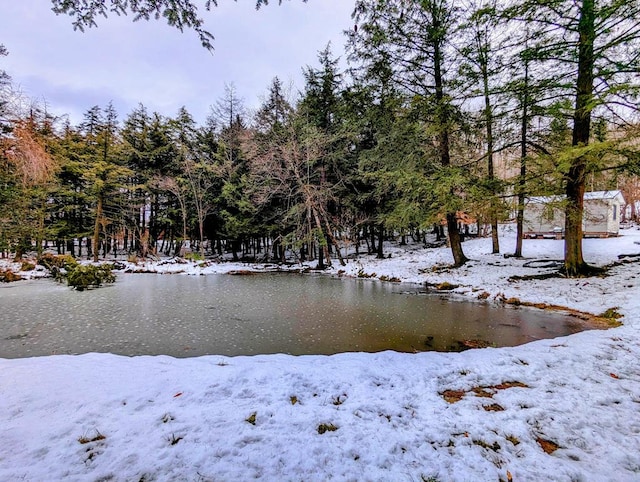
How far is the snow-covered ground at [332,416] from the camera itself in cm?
219

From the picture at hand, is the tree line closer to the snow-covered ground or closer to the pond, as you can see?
the pond

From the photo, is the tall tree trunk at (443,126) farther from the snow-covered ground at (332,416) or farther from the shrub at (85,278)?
the shrub at (85,278)

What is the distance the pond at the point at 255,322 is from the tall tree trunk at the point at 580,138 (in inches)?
121

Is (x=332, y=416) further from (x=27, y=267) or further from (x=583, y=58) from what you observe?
(x=27, y=267)

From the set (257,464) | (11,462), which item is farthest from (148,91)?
(257,464)

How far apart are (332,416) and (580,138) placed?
10.8 meters

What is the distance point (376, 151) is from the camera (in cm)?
1591

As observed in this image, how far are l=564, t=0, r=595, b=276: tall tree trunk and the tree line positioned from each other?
0.05 m

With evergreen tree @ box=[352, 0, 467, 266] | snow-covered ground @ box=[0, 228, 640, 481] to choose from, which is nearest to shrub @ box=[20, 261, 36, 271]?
snow-covered ground @ box=[0, 228, 640, 481]

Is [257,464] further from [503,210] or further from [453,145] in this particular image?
[453,145]

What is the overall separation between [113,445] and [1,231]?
16.2 meters

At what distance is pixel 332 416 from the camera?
2.92 metres

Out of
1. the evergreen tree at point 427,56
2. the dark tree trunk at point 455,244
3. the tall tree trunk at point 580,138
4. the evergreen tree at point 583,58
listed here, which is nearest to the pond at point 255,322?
the tall tree trunk at point 580,138

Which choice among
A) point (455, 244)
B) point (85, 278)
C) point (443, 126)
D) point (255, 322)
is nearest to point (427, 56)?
point (443, 126)
